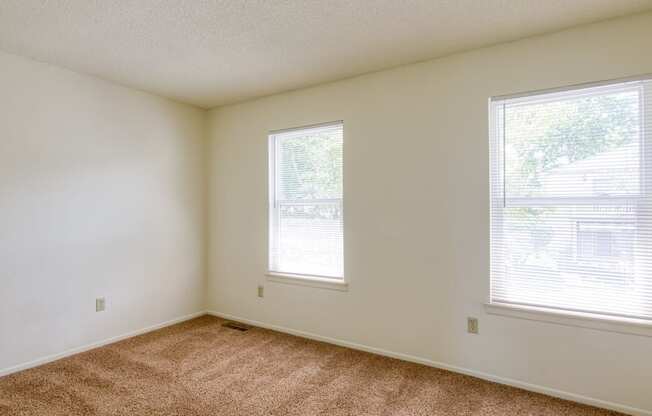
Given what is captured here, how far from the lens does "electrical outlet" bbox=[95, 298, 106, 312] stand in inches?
129

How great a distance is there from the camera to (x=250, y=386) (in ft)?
8.35

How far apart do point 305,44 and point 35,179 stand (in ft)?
7.86

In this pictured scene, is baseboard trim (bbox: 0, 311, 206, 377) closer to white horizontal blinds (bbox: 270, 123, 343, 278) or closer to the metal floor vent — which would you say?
the metal floor vent

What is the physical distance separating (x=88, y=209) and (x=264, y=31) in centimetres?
223

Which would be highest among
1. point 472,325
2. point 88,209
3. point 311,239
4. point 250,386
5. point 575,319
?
point 88,209

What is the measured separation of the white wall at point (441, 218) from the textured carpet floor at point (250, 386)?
0.23 meters

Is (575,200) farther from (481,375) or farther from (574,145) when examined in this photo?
(481,375)

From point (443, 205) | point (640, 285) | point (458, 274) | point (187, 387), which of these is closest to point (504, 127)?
point (443, 205)

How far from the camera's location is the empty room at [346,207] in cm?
226

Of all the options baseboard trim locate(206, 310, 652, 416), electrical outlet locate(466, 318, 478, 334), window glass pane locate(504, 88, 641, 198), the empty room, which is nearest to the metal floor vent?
the empty room

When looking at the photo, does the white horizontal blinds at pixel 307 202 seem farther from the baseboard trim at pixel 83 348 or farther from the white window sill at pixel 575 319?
the white window sill at pixel 575 319

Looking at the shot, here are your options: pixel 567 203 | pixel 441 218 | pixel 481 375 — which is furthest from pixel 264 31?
pixel 481 375

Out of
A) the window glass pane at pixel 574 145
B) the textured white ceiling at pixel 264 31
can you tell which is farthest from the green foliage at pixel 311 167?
the window glass pane at pixel 574 145

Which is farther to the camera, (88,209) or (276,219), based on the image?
(276,219)
